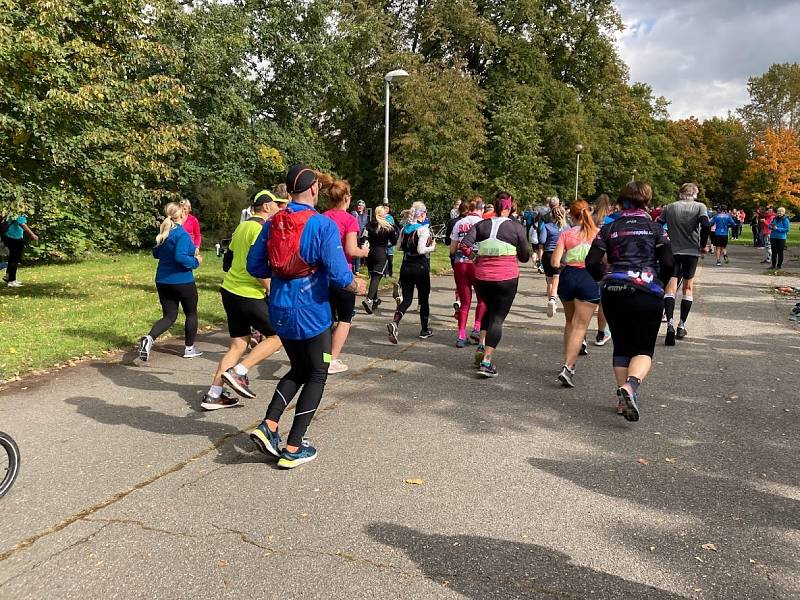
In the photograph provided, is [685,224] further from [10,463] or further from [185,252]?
[10,463]

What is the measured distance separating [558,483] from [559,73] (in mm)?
40405

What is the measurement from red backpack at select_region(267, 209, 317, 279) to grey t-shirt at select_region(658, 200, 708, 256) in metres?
5.95

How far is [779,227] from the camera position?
18.5 metres

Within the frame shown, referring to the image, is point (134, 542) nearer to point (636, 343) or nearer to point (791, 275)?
point (636, 343)

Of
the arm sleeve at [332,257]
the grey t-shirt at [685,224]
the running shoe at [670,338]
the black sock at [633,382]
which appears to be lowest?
the running shoe at [670,338]

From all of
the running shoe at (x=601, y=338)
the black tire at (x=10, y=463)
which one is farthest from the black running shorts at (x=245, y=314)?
the running shoe at (x=601, y=338)

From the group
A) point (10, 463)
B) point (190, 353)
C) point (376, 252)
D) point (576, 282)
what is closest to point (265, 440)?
point (10, 463)

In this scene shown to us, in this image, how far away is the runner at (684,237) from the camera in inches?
332

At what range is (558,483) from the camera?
4.12 metres

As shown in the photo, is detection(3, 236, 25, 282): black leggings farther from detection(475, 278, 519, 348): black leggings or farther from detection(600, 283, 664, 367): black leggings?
detection(600, 283, 664, 367): black leggings

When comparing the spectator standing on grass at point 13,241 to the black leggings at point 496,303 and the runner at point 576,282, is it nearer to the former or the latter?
the black leggings at point 496,303

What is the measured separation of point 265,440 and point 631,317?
3.04 meters

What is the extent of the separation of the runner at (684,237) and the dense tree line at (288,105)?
28.0ft

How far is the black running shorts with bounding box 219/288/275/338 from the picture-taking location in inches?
226
